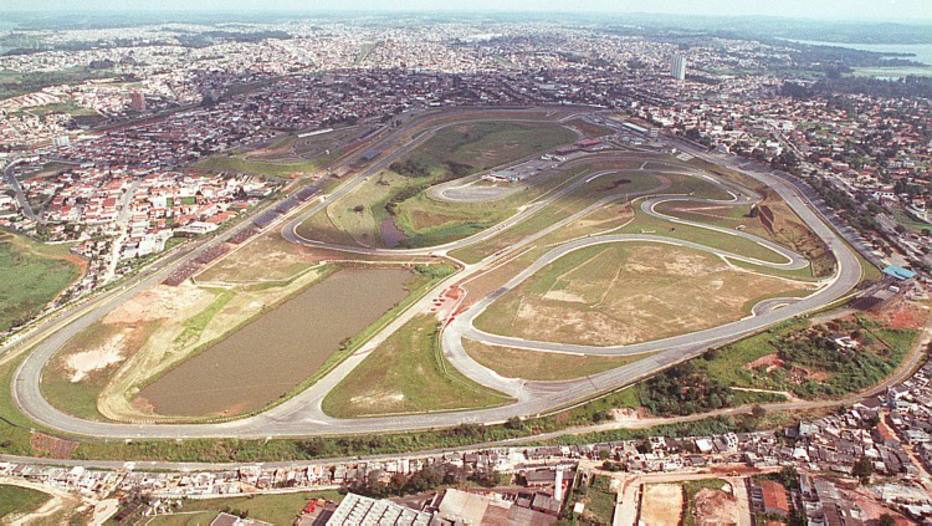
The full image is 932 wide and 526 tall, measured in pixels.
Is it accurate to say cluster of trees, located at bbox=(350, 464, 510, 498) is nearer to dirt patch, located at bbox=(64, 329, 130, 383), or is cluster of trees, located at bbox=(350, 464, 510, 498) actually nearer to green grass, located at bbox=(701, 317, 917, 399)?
green grass, located at bbox=(701, 317, 917, 399)

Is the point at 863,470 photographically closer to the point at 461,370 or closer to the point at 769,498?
the point at 769,498

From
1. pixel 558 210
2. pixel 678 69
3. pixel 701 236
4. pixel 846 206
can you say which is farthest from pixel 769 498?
pixel 678 69

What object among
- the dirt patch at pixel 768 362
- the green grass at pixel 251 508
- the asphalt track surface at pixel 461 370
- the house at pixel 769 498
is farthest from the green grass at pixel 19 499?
the dirt patch at pixel 768 362

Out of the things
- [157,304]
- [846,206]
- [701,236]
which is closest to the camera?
[157,304]

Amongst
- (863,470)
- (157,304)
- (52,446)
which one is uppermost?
(863,470)

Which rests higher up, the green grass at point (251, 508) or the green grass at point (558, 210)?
the green grass at point (558, 210)

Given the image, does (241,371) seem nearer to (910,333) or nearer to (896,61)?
(910,333)

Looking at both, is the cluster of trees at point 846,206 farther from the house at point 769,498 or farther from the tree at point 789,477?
the house at point 769,498
